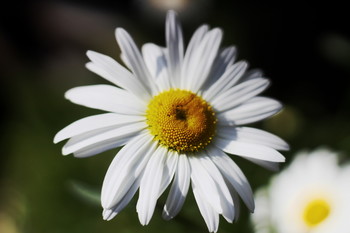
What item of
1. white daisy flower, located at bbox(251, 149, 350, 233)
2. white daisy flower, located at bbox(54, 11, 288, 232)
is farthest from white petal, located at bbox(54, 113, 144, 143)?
white daisy flower, located at bbox(251, 149, 350, 233)

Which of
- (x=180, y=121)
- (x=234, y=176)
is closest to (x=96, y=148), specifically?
(x=180, y=121)

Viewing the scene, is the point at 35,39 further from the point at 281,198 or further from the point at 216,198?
the point at 216,198

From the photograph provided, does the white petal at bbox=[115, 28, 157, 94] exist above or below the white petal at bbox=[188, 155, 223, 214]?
above

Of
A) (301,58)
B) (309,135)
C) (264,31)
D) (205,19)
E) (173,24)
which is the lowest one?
(309,135)

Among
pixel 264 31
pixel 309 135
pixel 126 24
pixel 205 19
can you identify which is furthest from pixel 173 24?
pixel 126 24

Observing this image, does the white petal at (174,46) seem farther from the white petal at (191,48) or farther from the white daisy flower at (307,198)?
the white daisy flower at (307,198)

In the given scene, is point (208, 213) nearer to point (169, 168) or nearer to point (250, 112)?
point (169, 168)

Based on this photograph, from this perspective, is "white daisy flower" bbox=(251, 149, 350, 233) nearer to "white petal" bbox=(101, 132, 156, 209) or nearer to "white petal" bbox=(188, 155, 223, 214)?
"white petal" bbox=(188, 155, 223, 214)
